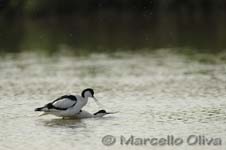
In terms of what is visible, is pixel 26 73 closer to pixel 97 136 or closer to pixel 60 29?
pixel 97 136

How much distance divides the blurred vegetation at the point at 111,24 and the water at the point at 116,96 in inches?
130

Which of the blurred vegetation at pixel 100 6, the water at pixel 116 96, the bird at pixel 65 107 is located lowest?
the water at pixel 116 96

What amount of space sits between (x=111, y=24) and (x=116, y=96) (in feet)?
58.9

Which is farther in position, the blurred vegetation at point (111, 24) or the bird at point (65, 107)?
the blurred vegetation at point (111, 24)

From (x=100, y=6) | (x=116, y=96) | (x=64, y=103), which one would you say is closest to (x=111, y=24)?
(x=100, y=6)


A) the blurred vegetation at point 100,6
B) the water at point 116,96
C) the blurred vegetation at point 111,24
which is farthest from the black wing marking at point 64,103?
the blurred vegetation at point 100,6

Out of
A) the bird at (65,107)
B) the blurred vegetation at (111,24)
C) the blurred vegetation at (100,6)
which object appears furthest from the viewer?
the blurred vegetation at (100,6)

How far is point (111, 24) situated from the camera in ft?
111

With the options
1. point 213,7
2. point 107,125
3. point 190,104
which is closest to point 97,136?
point 107,125

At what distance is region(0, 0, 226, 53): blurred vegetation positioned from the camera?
27188 mm

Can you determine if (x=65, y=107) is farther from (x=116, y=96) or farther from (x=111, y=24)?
(x=111, y=24)

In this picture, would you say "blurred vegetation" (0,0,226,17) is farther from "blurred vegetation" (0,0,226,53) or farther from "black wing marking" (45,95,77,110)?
"black wing marking" (45,95,77,110)

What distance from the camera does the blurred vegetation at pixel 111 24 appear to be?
2719 cm

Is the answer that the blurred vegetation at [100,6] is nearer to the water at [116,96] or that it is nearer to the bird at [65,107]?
the water at [116,96]
